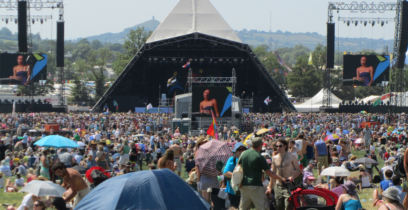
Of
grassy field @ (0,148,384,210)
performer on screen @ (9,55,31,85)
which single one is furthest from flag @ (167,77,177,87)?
grassy field @ (0,148,384,210)

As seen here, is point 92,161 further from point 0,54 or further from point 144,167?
point 0,54

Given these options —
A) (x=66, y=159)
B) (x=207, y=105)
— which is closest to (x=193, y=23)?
(x=207, y=105)

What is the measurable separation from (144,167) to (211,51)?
117 ft

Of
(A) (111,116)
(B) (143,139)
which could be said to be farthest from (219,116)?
(B) (143,139)

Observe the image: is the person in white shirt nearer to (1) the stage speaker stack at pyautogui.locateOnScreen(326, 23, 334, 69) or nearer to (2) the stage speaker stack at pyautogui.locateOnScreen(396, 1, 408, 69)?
(2) the stage speaker stack at pyautogui.locateOnScreen(396, 1, 408, 69)

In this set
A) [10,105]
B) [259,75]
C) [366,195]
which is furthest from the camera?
[259,75]

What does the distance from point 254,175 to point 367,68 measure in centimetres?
4412

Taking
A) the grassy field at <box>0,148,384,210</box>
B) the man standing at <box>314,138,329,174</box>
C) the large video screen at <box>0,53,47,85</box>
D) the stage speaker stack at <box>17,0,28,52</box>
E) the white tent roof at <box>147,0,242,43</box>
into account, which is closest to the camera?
the grassy field at <box>0,148,384,210</box>

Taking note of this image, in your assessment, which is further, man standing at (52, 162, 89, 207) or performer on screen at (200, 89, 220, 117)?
performer on screen at (200, 89, 220, 117)

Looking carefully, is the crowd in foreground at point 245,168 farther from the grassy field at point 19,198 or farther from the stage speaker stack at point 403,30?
the stage speaker stack at point 403,30

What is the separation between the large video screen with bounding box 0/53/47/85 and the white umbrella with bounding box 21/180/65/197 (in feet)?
147

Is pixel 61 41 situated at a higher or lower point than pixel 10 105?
higher

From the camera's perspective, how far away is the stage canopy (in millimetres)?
55719

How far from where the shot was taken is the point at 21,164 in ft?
61.9
